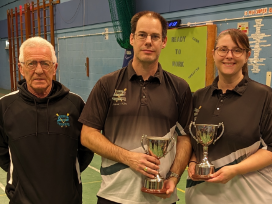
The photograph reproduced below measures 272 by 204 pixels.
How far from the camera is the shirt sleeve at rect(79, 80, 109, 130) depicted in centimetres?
194

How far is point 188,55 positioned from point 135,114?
154 inches

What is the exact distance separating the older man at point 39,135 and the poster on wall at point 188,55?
3.65 m

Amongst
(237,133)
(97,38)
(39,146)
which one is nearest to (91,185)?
(39,146)

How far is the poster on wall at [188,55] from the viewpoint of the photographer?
5.32m

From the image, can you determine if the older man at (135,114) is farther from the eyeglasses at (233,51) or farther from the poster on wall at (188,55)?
the poster on wall at (188,55)

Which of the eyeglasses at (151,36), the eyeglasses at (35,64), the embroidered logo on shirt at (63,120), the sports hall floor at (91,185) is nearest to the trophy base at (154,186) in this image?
the embroidered logo on shirt at (63,120)

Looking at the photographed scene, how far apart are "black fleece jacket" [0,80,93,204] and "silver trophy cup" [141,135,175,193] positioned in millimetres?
543

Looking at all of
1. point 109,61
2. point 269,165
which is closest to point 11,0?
point 109,61

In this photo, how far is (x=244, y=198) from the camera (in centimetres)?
194

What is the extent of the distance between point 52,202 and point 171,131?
890mm

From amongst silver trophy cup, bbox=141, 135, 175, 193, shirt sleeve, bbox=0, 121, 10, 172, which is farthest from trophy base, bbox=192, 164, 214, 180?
shirt sleeve, bbox=0, 121, 10, 172

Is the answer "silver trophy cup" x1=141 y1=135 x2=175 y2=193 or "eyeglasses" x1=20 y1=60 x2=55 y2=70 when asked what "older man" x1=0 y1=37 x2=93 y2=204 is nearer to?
"eyeglasses" x1=20 y1=60 x2=55 y2=70

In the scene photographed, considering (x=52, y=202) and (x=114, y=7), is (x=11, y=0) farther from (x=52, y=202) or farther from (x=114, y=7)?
(x=52, y=202)

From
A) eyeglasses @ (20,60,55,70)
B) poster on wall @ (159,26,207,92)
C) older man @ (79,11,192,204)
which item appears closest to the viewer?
older man @ (79,11,192,204)
